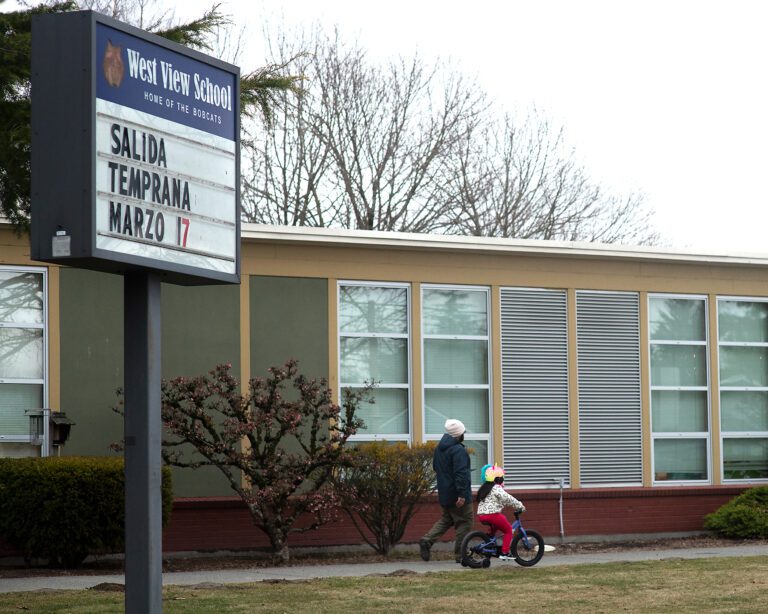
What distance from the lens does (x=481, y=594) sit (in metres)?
11.9

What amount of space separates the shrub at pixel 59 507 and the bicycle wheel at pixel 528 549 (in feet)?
14.2

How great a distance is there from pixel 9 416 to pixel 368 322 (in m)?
4.86

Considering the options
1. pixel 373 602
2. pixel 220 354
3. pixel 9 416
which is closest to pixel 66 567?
pixel 9 416

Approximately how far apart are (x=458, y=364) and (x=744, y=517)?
14.7 ft

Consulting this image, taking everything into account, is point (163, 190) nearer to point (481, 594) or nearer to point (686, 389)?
point (481, 594)

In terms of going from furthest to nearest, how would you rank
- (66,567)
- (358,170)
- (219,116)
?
(358,170)
(66,567)
(219,116)

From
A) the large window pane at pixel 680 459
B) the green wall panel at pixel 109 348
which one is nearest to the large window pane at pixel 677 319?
the large window pane at pixel 680 459

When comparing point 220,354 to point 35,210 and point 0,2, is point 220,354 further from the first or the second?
point 35,210

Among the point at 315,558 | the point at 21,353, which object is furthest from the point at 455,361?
the point at 21,353

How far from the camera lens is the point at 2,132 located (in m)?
11.2

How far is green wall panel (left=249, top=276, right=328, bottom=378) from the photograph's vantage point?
56.1ft

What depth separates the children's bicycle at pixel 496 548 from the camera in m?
14.4

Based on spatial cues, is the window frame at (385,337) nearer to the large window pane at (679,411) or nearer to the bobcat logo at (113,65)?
the large window pane at (679,411)

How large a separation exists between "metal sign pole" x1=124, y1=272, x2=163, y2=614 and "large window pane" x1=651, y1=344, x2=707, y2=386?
12501 mm
